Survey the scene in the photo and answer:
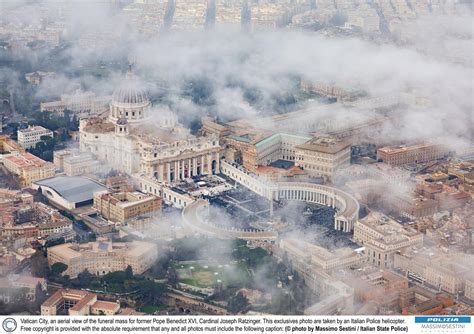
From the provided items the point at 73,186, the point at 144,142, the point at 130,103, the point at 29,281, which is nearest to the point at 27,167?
the point at 73,186

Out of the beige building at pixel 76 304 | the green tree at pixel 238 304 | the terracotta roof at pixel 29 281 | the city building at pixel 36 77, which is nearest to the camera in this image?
the beige building at pixel 76 304

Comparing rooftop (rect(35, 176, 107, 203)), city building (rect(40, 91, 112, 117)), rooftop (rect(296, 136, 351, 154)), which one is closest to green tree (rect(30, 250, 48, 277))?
rooftop (rect(35, 176, 107, 203))

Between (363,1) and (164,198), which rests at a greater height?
(363,1)

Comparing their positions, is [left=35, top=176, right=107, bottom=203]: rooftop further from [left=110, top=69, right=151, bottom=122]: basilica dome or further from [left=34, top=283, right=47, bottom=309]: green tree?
[left=34, top=283, right=47, bottom=309]: green tree

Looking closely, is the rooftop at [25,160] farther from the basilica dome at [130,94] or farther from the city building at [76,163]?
the basilica dome at [130,94]

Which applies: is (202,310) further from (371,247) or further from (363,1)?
(363,1)

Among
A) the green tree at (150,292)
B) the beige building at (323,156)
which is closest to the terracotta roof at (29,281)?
the green tree at (150,292)

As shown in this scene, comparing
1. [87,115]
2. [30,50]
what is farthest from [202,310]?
[30,50]

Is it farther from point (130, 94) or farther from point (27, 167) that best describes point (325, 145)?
point (27, 167)
